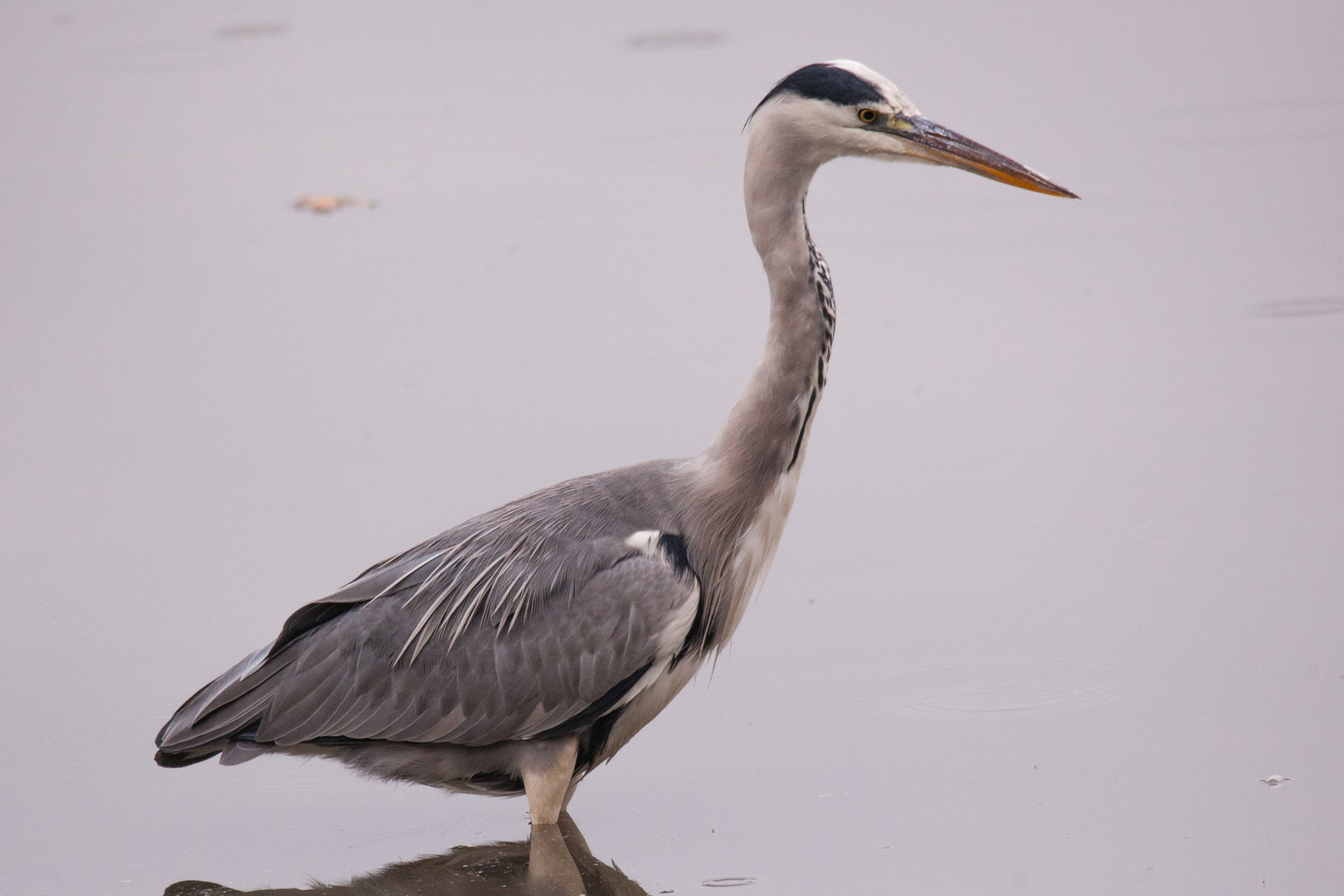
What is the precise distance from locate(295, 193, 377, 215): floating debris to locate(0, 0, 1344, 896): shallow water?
62mm

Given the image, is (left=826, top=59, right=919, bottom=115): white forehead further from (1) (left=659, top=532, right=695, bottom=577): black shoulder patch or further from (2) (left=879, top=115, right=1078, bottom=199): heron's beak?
(1) (left=659, top=532, right=695, bottom=577): black shoulder patch

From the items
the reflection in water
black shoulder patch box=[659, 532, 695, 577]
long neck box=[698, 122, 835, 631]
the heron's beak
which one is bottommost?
the reflection in water

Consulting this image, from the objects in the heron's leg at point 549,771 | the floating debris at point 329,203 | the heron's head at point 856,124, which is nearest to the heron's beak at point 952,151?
the heron's head at point 856,124

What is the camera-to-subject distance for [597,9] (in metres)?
13.9

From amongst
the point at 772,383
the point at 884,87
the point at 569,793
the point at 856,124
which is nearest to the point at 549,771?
the point at 569,793

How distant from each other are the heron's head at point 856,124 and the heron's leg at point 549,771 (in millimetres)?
1762

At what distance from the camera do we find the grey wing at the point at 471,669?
443 centimetres

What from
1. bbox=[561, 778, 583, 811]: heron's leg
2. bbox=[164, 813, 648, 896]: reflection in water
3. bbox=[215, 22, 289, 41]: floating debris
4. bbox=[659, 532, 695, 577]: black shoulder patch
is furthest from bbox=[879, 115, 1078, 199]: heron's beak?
bbox=[215, 22, 289, 41]: floating debris

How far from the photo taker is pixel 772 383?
15.1ft

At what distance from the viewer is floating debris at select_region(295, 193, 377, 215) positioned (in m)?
9.98

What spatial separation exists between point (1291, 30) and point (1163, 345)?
525cm

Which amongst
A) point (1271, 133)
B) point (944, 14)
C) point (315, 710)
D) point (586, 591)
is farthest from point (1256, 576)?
point (944, 14)

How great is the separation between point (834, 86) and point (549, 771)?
203 cm

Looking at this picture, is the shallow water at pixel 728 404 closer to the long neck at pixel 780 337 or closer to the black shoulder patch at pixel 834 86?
the long neck at pixel 780 337
